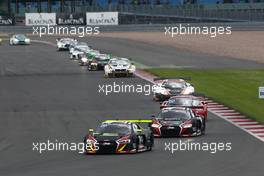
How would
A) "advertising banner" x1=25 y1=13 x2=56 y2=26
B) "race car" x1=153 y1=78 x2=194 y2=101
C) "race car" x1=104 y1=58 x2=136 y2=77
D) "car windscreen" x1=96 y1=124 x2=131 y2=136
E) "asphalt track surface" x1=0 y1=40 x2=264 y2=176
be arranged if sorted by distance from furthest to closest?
1. "advertising banner" x1=25 y1=13 x2=56 y2=26
2. "race car" x1=104 y1=58 x2=136 y2=77
3. "race car" x1=153 y1=78 x2=194 y2=101
4. "car windscreen" x1=96 y1=124 x2=131 y2=136
5. "asphalt track surface" x1=0 y1=40 x2=264 y2=176

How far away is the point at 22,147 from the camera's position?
32.2 meters

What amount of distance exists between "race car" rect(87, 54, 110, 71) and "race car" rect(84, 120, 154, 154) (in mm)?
43397

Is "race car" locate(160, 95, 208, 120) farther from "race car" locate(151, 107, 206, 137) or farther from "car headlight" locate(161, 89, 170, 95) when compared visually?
"car headlight" locate(161, 89, 170, 95)

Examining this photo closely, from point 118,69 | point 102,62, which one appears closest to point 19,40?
point 102,62

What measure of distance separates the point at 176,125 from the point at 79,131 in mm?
3976

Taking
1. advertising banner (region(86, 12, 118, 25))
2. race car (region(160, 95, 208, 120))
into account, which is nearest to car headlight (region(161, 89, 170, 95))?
race car (region(160, 95, 208, 120))

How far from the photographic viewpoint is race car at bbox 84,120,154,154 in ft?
98.5

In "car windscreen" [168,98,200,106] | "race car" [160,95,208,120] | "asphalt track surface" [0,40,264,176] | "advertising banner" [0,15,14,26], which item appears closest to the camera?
"asphalt track surface" [0,40,264,176]

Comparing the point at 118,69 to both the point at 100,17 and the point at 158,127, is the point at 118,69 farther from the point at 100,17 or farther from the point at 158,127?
the point at 100,17

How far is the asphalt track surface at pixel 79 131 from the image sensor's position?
26.2 metres

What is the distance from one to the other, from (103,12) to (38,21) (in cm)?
868

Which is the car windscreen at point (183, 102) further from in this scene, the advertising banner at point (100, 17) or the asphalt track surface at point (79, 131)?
the advertising banner at point (100, 17)

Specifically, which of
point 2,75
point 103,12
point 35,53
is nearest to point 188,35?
point 103,12

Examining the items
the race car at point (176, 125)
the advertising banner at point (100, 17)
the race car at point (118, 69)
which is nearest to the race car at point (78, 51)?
the race car at point (118, 69)
